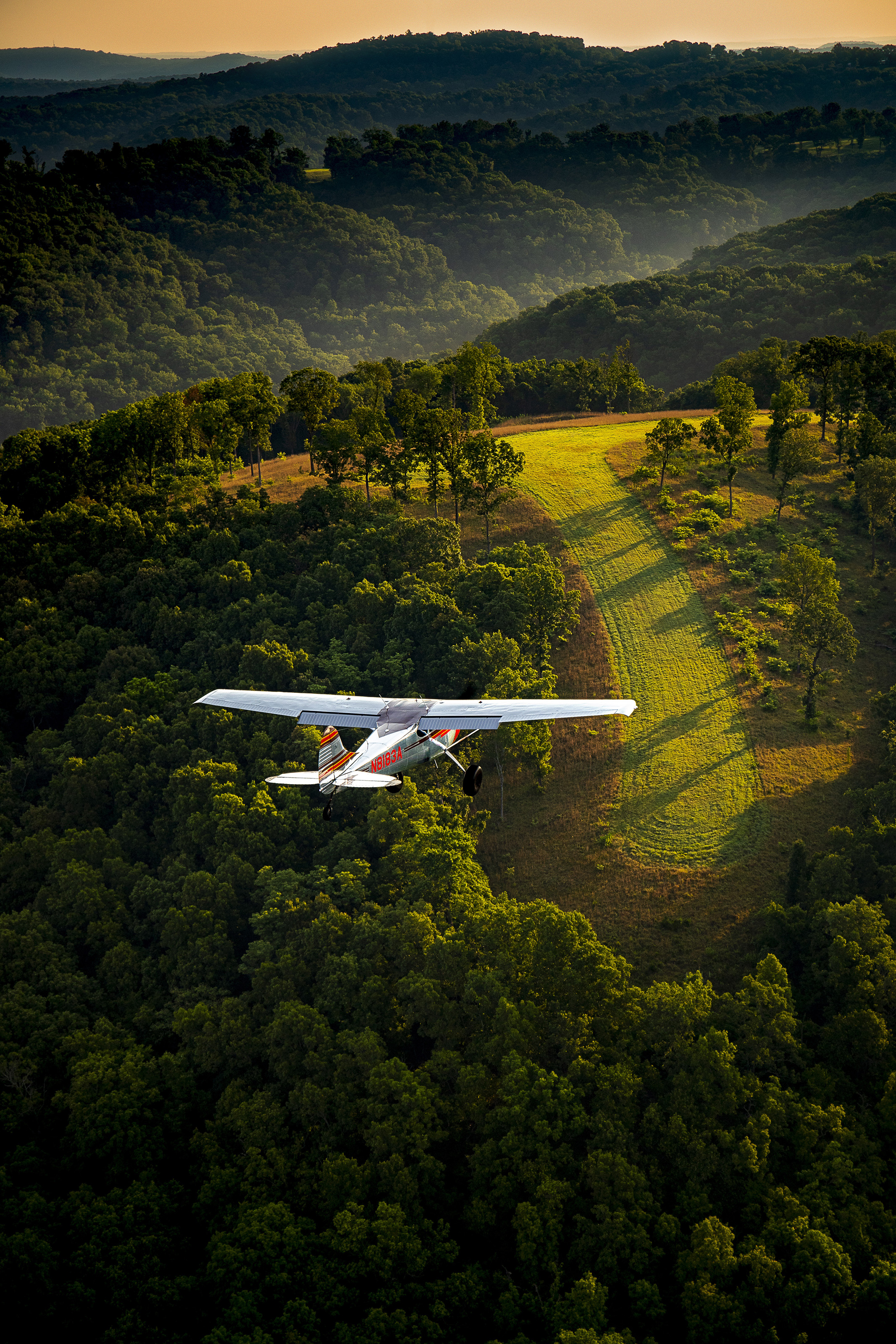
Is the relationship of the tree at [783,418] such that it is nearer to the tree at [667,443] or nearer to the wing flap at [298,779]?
the tree at [667,443]

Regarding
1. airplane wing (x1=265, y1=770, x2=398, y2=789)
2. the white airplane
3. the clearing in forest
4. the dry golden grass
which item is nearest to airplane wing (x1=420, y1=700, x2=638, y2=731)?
the white airplane

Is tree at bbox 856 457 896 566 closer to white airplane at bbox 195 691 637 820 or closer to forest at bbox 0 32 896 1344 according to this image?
forest at bbox 0 32 896 1344

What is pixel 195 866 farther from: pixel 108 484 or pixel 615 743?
pixel 108 484

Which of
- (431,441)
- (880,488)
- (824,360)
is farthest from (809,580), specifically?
(824,360)

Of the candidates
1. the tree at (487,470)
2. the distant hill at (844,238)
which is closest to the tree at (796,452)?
the tree at (487,470)

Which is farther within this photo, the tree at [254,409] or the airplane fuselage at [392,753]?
the tree at [254,409]

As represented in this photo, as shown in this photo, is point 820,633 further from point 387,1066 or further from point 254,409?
point 254,409
